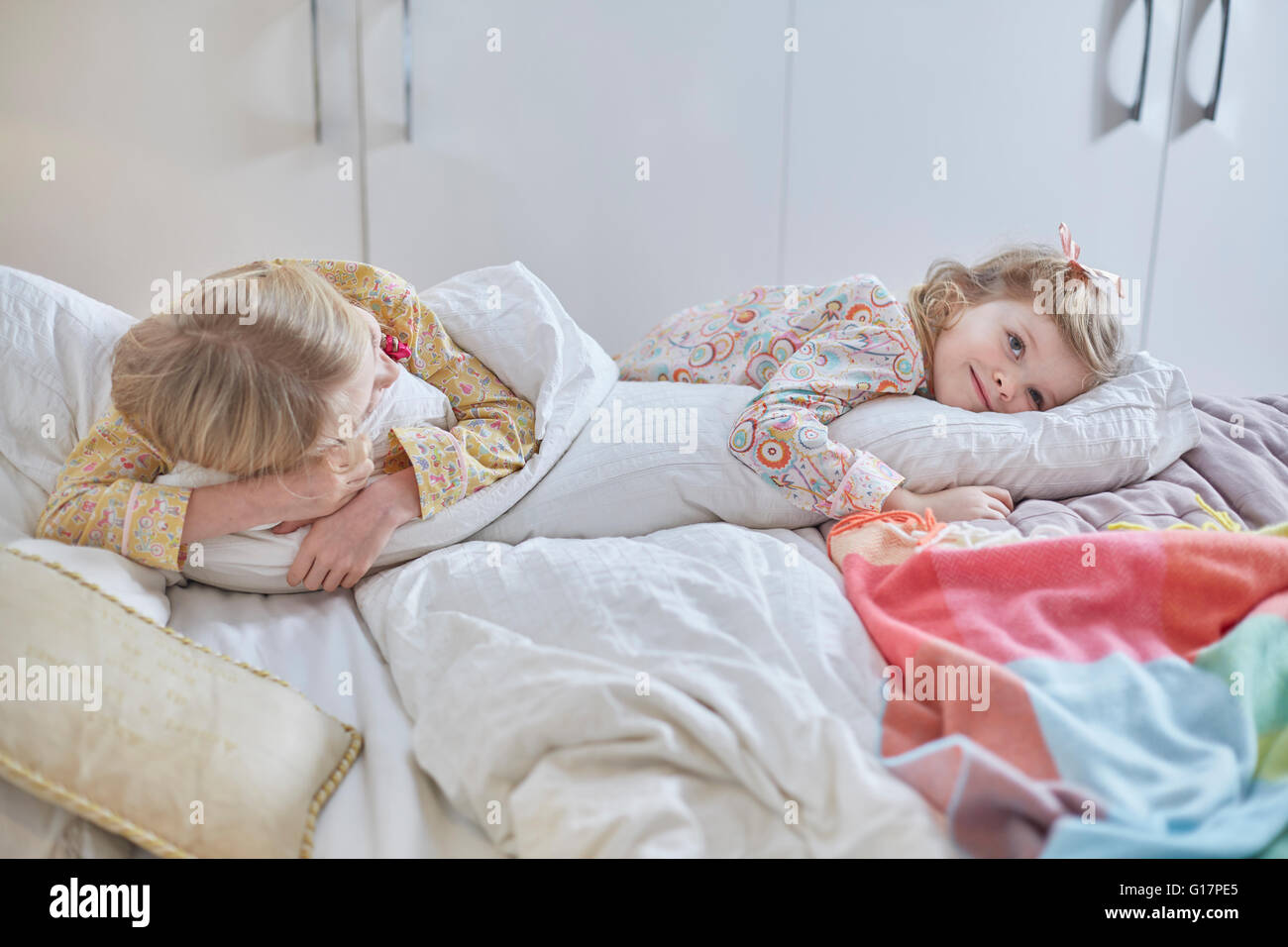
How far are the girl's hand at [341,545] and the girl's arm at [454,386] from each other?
0.28ft

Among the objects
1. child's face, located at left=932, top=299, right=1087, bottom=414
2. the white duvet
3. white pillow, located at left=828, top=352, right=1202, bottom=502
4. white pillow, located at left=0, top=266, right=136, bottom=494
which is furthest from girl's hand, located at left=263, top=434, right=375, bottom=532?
child's face, located at left=932, top=299, right=1087, bottom=414

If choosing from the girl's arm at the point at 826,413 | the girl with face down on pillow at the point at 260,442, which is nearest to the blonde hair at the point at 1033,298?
the girl's arm at the point at 826,413

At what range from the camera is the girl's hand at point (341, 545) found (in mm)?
989

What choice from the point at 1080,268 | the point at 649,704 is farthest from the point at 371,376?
the point at 1080,268

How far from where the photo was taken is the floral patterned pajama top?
110 centimetres

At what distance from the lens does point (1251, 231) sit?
228cm

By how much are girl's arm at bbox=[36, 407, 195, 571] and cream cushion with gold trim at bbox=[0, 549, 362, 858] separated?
142mm

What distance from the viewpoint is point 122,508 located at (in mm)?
926

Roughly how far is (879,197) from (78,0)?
65.2 inches

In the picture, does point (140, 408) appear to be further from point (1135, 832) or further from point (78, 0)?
point (78, 0)

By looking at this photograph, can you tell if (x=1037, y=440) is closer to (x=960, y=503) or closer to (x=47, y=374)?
(x=960, y=503)

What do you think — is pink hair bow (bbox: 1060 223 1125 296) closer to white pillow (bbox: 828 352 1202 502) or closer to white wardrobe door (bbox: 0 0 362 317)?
white pillow (bbox: 828 352 1202 502)

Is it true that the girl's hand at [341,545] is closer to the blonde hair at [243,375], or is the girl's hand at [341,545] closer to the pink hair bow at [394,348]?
the blonde hair at [243,375]
